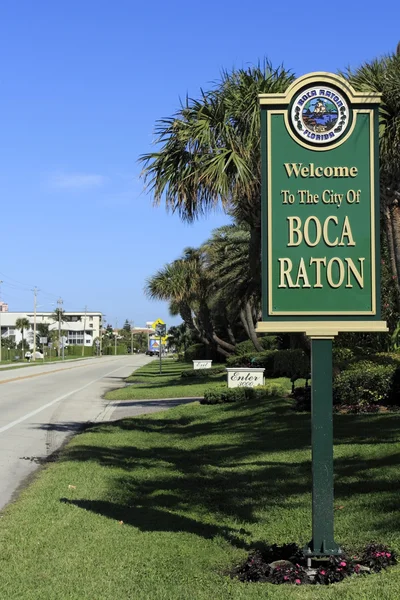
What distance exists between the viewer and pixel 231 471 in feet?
32.9

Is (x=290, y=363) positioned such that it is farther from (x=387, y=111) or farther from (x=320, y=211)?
(x=320, y=211)

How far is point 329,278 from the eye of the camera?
593 centimetres

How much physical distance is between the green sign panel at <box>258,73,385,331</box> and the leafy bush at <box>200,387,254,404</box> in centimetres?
1239

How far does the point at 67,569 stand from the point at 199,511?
2263 mm

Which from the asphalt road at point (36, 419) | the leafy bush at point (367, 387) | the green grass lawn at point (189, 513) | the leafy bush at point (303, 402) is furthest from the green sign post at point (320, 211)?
the leafy bush at point (303, 402)

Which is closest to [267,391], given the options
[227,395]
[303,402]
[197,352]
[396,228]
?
[227,395]

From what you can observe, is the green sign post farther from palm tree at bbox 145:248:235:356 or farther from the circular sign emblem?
palm tree at bbox 145:248:235:356

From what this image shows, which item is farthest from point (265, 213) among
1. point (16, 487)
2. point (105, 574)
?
point (16, 487)

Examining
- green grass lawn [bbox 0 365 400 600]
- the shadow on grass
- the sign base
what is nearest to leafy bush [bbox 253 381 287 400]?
the shadow on grass

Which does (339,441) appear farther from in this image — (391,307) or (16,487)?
(391,307)

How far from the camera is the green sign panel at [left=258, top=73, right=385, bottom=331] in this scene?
5938 mm

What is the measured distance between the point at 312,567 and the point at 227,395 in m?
12.8

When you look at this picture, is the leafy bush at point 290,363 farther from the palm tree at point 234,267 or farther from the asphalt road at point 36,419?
the asphalt road at point 36,419

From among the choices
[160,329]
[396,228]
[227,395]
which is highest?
[396,228]
